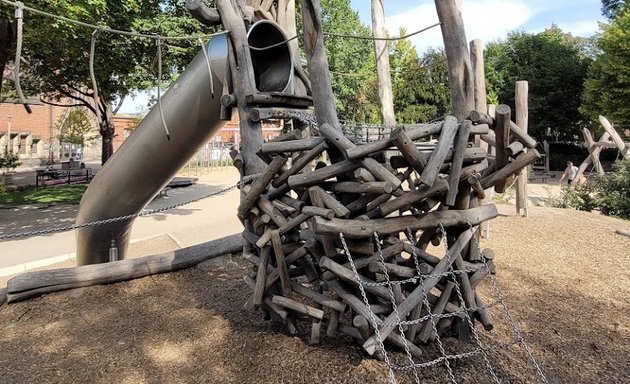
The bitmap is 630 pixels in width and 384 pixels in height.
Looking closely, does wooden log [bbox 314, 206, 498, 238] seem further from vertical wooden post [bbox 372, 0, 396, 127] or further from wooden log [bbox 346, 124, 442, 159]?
vertical wooden post [bbox 372, 0, 396, 127]

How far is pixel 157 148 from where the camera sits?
16.9 feet

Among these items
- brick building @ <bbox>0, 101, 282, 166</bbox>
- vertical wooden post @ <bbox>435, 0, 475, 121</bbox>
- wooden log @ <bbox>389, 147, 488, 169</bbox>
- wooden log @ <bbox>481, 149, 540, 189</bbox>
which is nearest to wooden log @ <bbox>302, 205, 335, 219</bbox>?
wooden log @ <bbox>389, 147, 488, 169</bbox>

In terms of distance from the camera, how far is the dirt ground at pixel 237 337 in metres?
3.32

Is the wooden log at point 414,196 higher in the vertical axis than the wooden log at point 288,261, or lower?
higher

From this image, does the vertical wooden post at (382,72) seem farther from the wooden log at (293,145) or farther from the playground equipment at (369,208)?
the wooden log at (293,145)

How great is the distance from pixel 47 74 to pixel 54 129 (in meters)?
27.4

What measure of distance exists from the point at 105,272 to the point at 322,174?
11.2ft

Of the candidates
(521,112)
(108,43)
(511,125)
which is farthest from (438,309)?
(108,43)

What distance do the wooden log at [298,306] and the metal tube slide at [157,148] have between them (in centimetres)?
213

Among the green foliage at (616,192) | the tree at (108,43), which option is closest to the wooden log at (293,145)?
the tree at (108,43)

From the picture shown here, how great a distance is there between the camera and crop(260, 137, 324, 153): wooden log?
3377 millimetres

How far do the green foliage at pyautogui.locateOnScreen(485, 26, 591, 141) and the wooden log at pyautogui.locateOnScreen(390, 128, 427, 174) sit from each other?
28.6 metres

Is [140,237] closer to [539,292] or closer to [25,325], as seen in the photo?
[25,325]

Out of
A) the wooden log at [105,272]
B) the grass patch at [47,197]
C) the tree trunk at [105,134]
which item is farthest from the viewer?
the tree trunk at [105,134]
